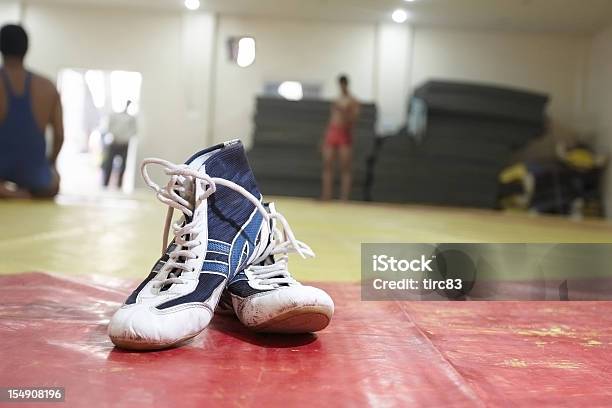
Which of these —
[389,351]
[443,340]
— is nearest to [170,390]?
[389,351]

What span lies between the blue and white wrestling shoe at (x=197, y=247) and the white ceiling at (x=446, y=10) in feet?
19.0

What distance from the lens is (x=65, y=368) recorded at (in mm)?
622

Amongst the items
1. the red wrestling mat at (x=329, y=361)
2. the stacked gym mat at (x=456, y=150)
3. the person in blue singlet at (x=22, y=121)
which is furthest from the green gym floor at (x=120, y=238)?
the stacked gym mat at (x=456, y=150)

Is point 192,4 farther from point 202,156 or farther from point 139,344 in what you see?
point 139,344

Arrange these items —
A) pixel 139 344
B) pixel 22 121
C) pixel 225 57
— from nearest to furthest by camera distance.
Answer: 1. pixel 139 344
2. pixel 22 121
3. pixel 225 57

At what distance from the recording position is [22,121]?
306 cm

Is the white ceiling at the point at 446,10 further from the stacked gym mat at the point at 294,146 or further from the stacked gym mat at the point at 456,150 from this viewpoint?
the stacked gym mat at the point at 294,146

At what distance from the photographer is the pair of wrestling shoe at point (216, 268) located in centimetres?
69

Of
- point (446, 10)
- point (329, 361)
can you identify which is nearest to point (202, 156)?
point (329, 361)

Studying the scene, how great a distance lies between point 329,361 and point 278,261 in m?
0.21

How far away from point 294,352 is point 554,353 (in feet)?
1.15

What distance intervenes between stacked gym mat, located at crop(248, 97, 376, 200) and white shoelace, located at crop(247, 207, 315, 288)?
5.55 meters

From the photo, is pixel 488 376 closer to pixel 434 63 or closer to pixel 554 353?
pixel 554 353

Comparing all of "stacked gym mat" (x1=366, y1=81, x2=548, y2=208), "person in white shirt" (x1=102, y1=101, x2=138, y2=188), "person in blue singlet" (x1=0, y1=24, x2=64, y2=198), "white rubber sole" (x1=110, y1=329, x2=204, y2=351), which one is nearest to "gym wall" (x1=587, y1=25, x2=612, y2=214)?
"stacked gym mat" (x1=366, y1=81, x2=548, y2=208)
